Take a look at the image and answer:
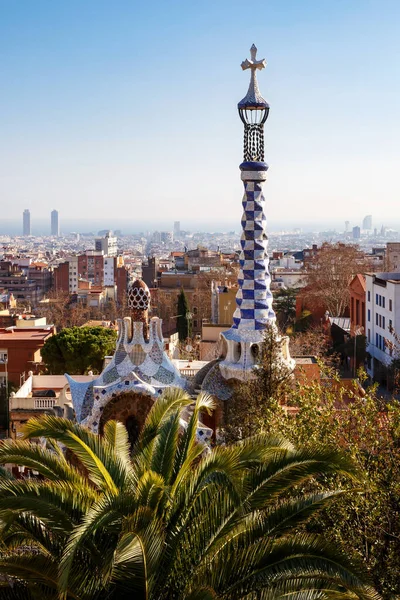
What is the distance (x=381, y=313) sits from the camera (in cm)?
2755

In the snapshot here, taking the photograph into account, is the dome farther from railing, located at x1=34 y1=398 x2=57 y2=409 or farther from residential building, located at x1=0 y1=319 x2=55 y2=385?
residential building, located at x1=0 y1=319 x2=55 y2=385

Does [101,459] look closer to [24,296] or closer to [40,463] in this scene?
[40,463]

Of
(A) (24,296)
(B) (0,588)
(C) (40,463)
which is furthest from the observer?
(A) (24,296)

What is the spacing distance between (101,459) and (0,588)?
1057mm

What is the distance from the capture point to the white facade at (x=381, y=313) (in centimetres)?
2598

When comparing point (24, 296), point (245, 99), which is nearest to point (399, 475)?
point (245, 99)

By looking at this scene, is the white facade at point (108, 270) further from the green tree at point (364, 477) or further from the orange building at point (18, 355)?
the green tree at point (364, 477)

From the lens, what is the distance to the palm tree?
16.5ft

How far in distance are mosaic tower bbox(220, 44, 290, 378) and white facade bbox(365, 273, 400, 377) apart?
14.9 m

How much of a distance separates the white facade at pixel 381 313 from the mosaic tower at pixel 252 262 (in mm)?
14926

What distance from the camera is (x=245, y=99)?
11.1m

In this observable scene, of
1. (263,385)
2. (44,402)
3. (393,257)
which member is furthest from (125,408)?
(393,257)

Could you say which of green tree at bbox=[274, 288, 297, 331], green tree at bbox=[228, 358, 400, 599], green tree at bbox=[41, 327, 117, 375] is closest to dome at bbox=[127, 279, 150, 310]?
green tree at bbox=[228, 358, 400, 599]

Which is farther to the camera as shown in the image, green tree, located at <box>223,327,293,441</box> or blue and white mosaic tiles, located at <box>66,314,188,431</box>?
blue and white mosaic tiles, located at <box>66,314,188,431</box>
